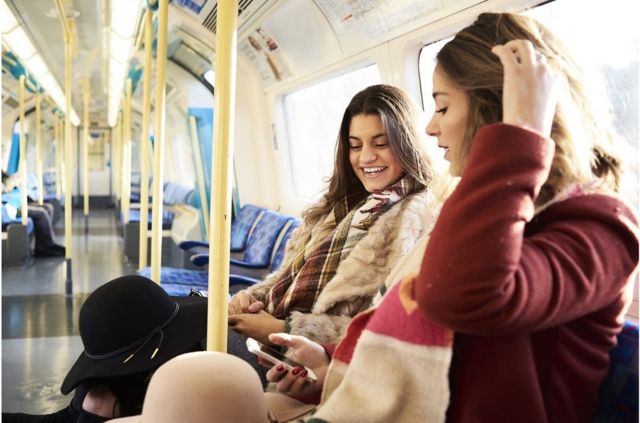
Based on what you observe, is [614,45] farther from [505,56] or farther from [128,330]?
[128,330]

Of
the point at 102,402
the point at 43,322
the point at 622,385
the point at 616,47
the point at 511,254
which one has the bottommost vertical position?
the point at 43,322

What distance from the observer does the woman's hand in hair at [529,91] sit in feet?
3.46

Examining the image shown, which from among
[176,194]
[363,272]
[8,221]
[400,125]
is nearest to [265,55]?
[400,125]

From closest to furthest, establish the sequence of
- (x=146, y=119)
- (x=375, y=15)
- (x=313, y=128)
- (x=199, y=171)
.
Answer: (x=375, y=15) < (x=146, y=119) < (x=313, y=128) < (x=199, y=171)

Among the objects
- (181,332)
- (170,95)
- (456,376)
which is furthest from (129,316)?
(170,95)

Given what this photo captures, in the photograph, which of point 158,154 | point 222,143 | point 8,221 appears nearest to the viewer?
point 222,143

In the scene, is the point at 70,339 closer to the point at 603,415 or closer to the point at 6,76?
the point at 603,415

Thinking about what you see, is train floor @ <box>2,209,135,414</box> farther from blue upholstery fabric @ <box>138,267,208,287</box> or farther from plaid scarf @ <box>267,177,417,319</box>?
plaid scarf @ <box>267,177,417,319</box>

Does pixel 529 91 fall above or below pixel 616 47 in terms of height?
below

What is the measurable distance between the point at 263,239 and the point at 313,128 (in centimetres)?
108

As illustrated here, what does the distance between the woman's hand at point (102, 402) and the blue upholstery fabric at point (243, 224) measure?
3223 millimetres

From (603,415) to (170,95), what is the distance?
28.4ft

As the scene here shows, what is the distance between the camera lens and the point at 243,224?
541 centimetres

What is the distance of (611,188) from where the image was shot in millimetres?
1197
